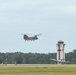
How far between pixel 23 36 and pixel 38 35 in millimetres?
6679

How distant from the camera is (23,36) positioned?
192 metres

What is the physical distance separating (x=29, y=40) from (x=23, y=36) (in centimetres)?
642

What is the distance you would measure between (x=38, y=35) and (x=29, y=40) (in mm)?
3909

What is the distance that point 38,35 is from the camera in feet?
615

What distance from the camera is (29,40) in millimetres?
185750
